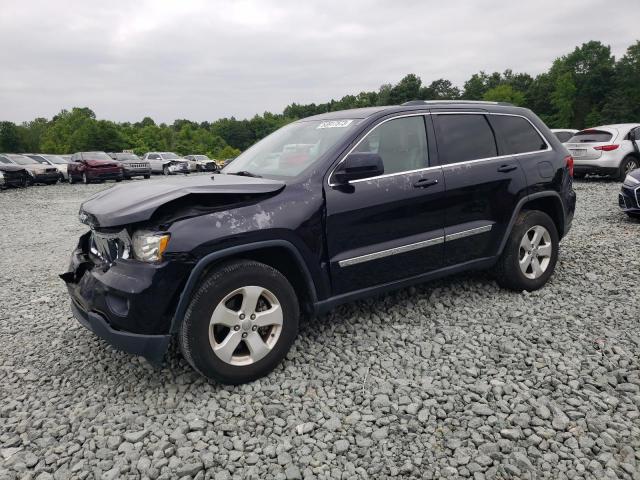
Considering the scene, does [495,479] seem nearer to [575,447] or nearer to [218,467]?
[575,447]

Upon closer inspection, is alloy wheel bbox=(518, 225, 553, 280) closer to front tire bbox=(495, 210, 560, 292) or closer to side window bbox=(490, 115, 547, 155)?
front tire bbox=(495, 210, 560, 292)

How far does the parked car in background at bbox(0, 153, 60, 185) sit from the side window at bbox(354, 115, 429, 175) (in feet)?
72.3

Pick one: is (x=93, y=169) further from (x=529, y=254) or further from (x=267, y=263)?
(x=529, y=254)

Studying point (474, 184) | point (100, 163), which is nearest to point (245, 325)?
point (474, 184)

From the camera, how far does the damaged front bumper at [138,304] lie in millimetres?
2705

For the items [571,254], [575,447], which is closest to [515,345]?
[575,447]

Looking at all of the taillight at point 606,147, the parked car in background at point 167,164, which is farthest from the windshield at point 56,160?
the taillight at point 606,147

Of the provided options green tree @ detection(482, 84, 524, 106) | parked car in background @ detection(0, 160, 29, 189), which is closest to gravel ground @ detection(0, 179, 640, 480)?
parked car in background @ detection(0, 160, 29, 189)

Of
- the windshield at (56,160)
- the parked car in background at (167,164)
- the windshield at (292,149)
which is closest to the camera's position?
the windshield at (292,149)

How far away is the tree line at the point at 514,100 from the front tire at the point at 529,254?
50812 mm

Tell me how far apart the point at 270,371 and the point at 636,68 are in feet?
271

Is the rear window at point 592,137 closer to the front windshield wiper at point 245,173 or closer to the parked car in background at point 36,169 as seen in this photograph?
the front windshield wiper at point 245,173

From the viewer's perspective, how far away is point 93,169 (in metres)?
22.5

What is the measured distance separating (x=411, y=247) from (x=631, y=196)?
5.94m
